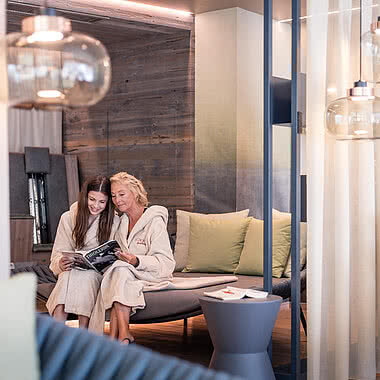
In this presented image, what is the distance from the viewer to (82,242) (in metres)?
5.46

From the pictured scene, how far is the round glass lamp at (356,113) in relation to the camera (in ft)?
12.7

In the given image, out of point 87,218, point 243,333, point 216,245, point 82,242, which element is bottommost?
point 243,333

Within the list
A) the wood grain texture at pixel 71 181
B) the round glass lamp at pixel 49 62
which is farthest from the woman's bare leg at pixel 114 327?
the wood grain texture at pixel 71 181

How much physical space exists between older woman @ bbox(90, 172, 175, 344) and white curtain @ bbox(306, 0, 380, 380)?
1.24 m

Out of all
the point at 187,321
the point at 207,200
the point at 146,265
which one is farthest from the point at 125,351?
the point at 207,200

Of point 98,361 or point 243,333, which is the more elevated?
point 98,361

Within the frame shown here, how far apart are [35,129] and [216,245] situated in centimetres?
368

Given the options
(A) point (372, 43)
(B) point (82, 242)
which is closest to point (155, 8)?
(B) point (82, 242)

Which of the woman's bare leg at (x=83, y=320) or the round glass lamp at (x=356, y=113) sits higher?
the round glass lamp at (x=356, y=113)

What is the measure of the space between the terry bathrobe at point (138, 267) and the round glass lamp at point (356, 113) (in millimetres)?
1861

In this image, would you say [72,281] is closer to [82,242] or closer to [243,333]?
[82,242]

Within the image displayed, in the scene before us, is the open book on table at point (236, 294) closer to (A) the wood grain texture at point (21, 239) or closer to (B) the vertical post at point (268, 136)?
(B) the vertical post at point (268, 136)

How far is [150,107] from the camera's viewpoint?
852cm

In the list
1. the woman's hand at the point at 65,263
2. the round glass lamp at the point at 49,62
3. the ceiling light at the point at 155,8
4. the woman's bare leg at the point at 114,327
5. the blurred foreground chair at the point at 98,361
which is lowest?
the woman's bare leg at the point at 114,327
